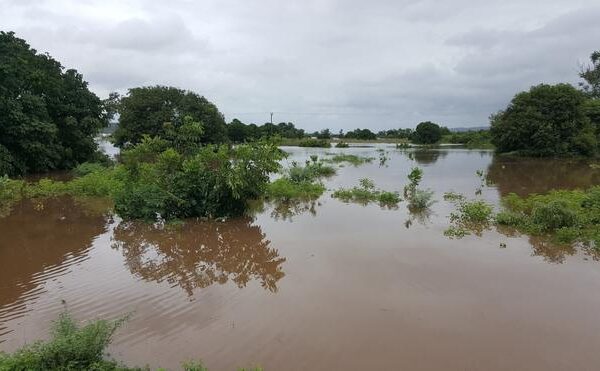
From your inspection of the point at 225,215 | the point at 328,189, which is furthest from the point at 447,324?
the point at 328,189

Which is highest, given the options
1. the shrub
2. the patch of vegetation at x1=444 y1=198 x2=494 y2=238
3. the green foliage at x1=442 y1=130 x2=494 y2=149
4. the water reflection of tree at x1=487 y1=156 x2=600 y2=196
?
the green foliage at x1=442 y1=130 x2=494 y2=149

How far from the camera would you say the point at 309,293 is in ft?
23.8

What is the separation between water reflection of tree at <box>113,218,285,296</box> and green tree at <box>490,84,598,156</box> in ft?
123

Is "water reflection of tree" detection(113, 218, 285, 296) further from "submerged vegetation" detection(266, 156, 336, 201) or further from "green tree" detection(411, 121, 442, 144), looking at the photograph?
"green tree" detection(411, 121, 442, 144)

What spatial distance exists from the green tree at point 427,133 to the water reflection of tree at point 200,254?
64.6m

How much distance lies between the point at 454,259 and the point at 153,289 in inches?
235

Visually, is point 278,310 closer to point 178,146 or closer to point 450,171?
point 178,146

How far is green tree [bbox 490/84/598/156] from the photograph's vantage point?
4015cm

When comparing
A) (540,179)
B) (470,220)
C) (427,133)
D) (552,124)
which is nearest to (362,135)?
(427,133)

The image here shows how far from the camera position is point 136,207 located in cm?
1256

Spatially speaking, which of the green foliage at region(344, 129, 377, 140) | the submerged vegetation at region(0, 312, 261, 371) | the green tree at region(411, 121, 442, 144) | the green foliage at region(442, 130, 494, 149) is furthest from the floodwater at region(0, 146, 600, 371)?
the green foliage at region(344, 129, 377, 140)

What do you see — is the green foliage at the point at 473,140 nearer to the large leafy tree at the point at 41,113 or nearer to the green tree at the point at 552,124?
the green tree at the point at 552,124

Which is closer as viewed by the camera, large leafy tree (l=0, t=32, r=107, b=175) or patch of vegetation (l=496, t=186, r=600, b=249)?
patch of vegetation (l=496, t=186, r=600, b=249)

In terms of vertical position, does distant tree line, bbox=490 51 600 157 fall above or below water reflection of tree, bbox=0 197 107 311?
above
